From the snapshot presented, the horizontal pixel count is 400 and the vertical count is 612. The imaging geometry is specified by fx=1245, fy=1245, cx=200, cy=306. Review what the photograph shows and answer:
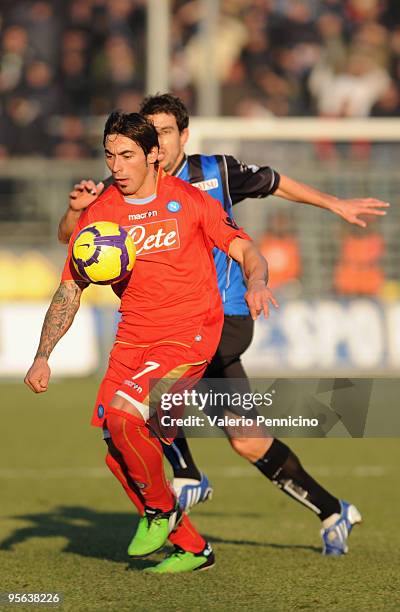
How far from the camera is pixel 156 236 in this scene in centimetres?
574

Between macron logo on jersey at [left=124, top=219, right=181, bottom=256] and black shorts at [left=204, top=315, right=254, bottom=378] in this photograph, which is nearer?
macron logo on jersey at [left=124, top=219, right=181, bottom=256]

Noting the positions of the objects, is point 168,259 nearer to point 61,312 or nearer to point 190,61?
point 61,312

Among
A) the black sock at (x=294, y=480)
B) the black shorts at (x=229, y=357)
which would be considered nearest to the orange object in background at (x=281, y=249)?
the black shorts at (x=229, y=357)

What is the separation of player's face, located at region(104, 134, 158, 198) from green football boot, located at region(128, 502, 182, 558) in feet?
4.91

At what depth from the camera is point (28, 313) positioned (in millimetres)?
15680

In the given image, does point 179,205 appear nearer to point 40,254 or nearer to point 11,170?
point 40,254

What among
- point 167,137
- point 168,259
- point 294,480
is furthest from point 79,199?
point 294,480

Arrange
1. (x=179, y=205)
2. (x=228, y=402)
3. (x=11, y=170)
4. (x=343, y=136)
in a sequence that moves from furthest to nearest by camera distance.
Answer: (x=11, y=170), (x=343, y=136), (x=228, y=402), (x=179, y=205)

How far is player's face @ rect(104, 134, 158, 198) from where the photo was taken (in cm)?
562

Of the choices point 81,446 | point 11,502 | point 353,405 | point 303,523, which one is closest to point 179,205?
point 353,405

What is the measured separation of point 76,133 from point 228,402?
13.1m

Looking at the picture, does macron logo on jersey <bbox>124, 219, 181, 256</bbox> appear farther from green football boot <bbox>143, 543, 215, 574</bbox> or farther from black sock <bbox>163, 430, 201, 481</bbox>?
black sock <bbox>163, 430, 201, 481</bbox>

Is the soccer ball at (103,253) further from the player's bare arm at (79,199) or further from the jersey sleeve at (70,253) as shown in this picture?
the player's bare arm at (79,199)

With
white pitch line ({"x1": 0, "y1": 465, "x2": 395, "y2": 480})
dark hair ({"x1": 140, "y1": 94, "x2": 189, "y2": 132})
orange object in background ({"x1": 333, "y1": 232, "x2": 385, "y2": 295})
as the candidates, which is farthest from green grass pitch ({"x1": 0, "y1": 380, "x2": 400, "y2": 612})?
orange object in background ({"x1": 333, "y1": 232, "x2": 385, "y2": 295})
